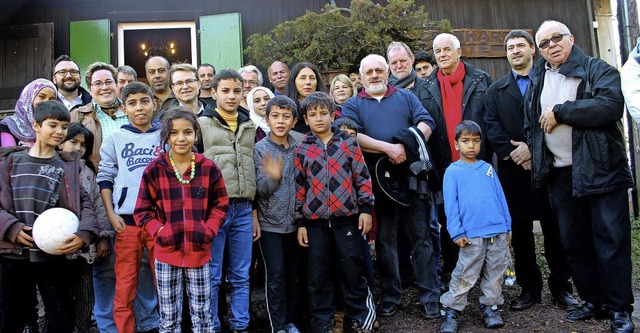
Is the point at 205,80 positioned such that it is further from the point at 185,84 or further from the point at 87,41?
the point at 87,41

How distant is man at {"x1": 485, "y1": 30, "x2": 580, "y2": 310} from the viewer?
12.9ft

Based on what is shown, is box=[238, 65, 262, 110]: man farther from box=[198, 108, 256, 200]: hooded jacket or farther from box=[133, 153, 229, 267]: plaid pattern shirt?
box=[133, 153, 229, 267]: plaid pattern shirt

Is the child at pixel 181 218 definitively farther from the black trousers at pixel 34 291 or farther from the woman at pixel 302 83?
the woman at pixel 302 83

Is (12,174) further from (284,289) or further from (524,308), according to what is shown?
(524,308)

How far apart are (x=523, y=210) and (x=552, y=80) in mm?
979

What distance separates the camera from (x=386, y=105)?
401 cm

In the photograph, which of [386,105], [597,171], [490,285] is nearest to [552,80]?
[597,171]

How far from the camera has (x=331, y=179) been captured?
3434mm

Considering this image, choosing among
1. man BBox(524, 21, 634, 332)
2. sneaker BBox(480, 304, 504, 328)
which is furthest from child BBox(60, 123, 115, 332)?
man BBox(524, 21, 634, 332)

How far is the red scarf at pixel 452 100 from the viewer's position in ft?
13.9

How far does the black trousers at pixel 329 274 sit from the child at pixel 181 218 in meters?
0.67

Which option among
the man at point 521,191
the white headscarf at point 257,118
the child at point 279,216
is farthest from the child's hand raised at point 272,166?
the man at point 521,191

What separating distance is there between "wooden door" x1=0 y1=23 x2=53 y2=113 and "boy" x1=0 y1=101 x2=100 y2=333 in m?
5.50

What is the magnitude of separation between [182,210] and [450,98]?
93.9 inches
